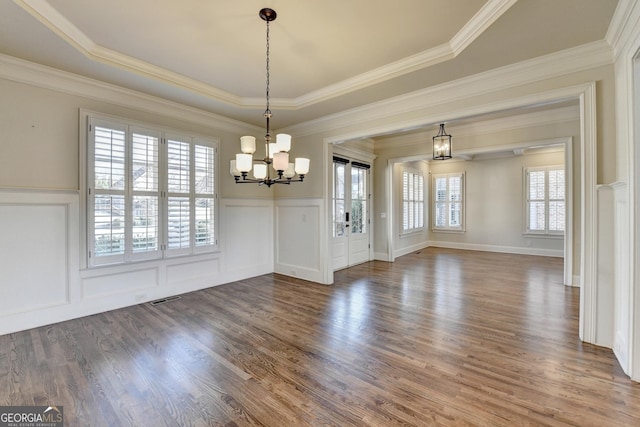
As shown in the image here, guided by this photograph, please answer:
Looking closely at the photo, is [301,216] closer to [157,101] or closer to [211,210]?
[211,210]

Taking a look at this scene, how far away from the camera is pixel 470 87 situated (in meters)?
3.48

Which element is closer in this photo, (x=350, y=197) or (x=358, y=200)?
(x=350, y=197)

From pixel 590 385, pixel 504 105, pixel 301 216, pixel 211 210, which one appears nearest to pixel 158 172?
pixel 211 210

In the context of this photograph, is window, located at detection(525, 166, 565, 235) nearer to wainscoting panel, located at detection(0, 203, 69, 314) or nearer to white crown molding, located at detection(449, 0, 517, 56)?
white crown molding, located at detection(449, 0, 517, 56)

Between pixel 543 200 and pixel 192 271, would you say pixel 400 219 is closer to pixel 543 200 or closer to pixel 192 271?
pixel 543 200

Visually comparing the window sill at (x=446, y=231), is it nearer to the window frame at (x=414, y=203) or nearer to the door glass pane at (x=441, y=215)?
the door glass pane at (x=441, y=215)

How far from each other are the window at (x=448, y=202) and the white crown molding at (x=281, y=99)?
6.45 m

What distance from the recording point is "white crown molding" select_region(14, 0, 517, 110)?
2414 mm

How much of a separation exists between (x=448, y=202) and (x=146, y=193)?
8433 mm

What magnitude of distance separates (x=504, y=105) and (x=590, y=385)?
2.83 meters

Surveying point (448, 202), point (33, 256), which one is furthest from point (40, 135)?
point (448, 202)

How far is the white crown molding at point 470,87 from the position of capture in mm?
2824

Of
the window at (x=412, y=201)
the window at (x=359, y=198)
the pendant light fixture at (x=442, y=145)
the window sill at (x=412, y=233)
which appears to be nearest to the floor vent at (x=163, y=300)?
the window at (x=359, y=198)

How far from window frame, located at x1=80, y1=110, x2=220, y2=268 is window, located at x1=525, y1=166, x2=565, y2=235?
8.07 m
